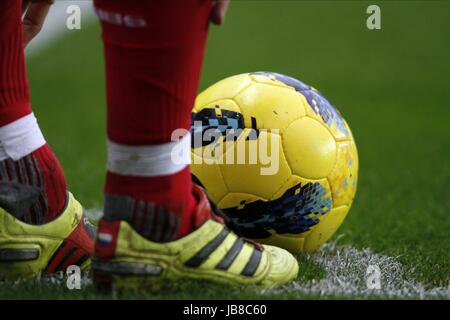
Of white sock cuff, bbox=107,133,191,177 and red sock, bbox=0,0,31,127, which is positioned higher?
red sock, bbox=0,0,31,127

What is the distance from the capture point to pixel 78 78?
31.1 ft

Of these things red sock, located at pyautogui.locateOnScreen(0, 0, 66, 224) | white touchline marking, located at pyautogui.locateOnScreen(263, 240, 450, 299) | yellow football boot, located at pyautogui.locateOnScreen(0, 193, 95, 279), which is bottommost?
white touchline marking, located at pyautogui.locateOnScreen(263, 240, 450, 299)

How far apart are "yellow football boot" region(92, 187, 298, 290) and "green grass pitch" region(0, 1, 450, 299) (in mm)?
44

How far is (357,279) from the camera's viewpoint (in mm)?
2303

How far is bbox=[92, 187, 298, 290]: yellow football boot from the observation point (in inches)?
76.3

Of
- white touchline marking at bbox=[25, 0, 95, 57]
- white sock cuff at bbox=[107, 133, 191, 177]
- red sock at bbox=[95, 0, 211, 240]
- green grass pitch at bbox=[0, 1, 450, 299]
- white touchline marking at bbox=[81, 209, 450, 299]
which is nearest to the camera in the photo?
red sock at bbox=[95, 0, 211, 240]

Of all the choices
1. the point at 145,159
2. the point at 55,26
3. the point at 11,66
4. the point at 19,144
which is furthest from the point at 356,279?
the point at 55,26

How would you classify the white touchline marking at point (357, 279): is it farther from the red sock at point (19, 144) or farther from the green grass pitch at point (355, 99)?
the red sock at point (19, 144)

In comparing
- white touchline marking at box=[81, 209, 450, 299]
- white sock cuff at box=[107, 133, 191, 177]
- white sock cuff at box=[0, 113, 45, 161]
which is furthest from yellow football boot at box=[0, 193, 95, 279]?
white touchline marking at box=[81, 209, 450, 299]

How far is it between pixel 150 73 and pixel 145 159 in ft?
0.72

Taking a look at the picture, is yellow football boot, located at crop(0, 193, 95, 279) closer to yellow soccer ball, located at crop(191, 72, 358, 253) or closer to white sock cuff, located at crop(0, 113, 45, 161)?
white sock cuff, located at crop(0, 113, 45, 161)

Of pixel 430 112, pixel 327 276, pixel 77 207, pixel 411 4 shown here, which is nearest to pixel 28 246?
pixel 77 207

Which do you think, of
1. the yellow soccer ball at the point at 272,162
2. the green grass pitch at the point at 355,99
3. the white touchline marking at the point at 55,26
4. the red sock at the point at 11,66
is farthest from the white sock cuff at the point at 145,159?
the white touchline marking at the point at 55,26

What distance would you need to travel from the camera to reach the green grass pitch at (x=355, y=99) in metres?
3.03
